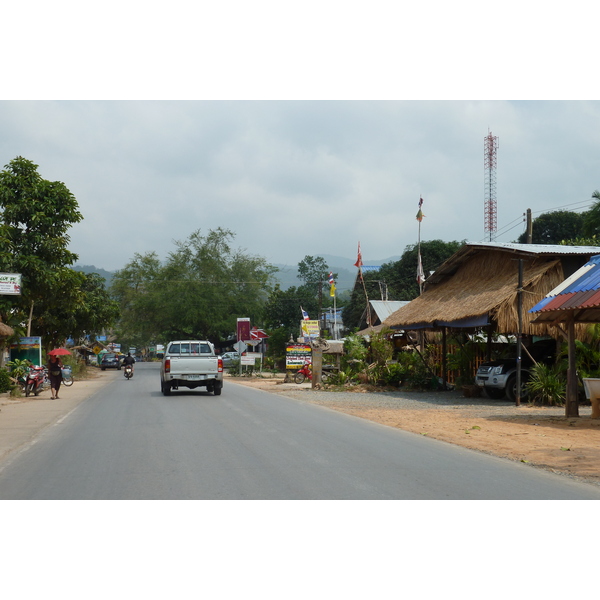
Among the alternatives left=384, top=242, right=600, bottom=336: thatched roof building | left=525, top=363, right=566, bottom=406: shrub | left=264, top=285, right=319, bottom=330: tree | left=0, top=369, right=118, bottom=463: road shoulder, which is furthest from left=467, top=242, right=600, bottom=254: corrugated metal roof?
left=264, top=285, right=319, bottom=330: tree

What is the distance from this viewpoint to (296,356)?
39.2 metres

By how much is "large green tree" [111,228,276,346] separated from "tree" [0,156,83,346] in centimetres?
3985

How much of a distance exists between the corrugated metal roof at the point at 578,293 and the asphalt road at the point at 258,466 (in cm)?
502

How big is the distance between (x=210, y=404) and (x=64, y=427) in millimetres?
6136

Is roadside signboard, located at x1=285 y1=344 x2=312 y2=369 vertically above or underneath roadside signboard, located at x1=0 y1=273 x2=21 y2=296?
underneath

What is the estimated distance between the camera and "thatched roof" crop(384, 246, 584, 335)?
70.8 feet

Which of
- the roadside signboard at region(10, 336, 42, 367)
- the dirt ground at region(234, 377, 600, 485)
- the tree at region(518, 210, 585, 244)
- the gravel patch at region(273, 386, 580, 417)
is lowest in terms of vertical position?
the gravel patch at region(273, 386, 580, 417)

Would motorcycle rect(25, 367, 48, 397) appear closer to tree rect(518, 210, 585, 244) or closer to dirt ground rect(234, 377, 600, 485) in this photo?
dirt ground rect(234, 377, 600, 485)

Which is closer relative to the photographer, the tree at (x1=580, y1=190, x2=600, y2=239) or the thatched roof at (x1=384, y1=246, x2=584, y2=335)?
the thatched roof at (x1=384, y1=246, x2=584, y2=335)

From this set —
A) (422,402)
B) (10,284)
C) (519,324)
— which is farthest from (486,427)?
(10,284)

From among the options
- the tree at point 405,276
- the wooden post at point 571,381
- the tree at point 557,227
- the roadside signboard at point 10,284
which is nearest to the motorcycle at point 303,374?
the roadside signboard at point 10,284

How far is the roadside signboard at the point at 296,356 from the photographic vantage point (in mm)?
39000

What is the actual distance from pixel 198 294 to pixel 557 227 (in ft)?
122

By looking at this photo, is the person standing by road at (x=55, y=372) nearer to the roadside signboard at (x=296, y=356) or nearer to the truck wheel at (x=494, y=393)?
the roadside signboard at (x=296, y=356)
